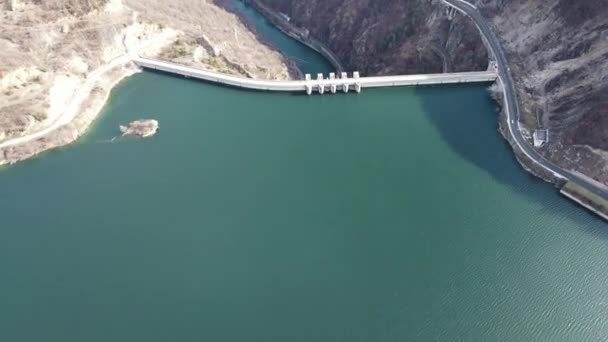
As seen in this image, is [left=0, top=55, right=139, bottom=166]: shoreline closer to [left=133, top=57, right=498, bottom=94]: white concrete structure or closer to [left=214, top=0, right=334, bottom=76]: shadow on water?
[left=133, top=57, right=498, bottom=94]: white concrete structure

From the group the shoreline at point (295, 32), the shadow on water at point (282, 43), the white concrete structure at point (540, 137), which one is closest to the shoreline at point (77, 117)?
the shadow on water at point (282, 43)

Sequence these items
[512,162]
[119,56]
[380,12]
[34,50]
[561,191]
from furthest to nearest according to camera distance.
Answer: [380,12] < [119,56] < [34,50] < [512,162] < [561,191]

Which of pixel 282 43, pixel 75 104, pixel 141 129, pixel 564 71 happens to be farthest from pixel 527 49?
pixel 75 104

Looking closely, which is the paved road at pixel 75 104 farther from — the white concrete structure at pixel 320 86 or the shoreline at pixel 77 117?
the white concrete structure at pixel 320 86

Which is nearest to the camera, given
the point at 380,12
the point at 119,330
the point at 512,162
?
the point at 119,330

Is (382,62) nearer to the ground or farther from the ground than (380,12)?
nearer to the ground

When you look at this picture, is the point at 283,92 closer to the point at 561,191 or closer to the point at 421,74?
the point at 421,74

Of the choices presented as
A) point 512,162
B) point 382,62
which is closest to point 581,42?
point 512,162
